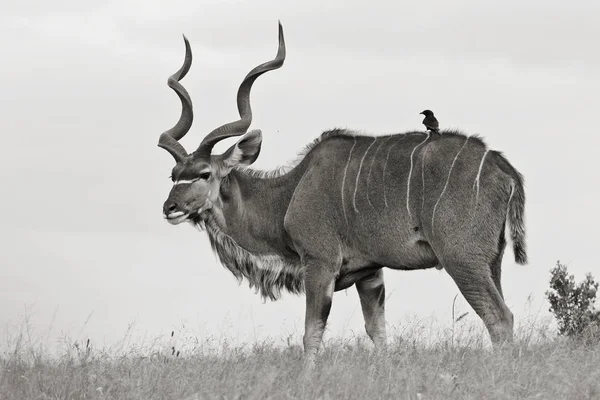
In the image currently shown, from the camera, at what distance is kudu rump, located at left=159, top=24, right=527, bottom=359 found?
27.8 ft

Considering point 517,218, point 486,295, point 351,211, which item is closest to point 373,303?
point 351,211

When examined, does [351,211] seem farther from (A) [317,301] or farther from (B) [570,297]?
(B) [570,297]

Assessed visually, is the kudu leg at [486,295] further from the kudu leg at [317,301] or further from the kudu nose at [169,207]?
the kudu nose at [169,207]

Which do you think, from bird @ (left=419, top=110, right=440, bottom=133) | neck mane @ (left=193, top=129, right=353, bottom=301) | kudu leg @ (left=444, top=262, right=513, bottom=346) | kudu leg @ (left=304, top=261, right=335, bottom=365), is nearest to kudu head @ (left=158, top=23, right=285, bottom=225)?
neck mane @ (left=193, top=129, right=353, bottom=301)

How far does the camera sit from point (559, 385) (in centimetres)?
674

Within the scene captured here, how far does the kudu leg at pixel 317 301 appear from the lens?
28.8ft

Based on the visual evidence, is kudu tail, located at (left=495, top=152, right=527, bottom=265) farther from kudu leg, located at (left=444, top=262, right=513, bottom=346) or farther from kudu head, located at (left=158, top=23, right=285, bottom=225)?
kudu head, located at (left=158, top=23, right=285, bottom=225)

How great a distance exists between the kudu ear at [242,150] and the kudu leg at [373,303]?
1.69m

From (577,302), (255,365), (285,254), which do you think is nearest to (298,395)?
(255,365)

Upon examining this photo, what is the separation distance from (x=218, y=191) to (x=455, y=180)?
2.48 metres

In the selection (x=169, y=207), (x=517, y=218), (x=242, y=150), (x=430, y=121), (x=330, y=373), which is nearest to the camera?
(x=330, y=373)

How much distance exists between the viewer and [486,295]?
842 centimetres

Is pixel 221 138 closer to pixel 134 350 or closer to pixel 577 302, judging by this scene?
pixel 134 350

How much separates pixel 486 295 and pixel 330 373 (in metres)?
2.14
